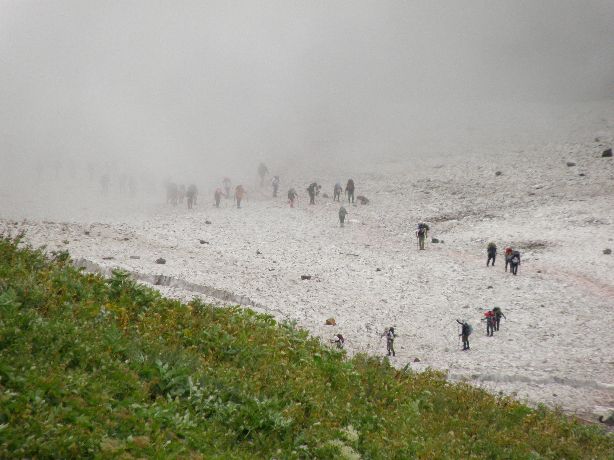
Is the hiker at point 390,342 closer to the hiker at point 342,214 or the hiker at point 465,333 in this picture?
the hiker at point 465,333

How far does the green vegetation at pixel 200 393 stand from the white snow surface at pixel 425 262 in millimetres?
5195

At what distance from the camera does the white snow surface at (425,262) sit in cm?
1886

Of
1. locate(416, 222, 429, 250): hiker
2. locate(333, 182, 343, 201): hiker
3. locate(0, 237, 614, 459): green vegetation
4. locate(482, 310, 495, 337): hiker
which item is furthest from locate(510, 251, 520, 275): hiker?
locate(333, 182, 343, 201): hiker

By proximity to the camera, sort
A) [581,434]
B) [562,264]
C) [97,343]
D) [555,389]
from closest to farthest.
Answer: [97,343]
[581,434]
[555,389]
[562,264]

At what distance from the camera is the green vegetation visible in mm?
5957

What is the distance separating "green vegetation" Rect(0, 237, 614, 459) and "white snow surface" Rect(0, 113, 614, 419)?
17.0 feet

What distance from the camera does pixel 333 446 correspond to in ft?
25.0

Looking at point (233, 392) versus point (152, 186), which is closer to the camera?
point (233, 392)

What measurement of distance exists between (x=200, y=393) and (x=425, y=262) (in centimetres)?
2520

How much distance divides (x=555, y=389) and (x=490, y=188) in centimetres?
3517

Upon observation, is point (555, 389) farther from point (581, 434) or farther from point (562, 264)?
point (562, 264)

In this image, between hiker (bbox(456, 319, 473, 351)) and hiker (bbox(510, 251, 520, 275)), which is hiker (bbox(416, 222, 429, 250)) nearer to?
hiker (bbox(510, 251, 520, 275))

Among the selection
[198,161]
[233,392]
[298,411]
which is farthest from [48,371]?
[198,161]

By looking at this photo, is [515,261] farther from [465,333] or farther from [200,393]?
[200,393]
